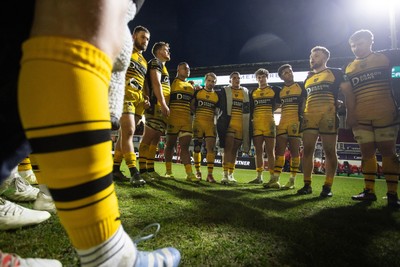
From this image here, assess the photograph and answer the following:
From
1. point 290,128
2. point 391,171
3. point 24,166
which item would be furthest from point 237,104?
point 24,166

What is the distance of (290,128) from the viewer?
16.8 feet

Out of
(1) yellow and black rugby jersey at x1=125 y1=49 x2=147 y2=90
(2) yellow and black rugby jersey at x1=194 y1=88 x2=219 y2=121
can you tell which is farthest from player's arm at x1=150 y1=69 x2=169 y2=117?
(2) yellow and black rugby jersey at x1=194 y1=88 x2=219 y2=121

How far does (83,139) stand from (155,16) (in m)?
27.9

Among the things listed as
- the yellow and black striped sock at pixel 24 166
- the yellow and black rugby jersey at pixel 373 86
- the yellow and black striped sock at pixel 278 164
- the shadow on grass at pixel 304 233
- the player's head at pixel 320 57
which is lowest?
the shadow on grass at pixel 304 233

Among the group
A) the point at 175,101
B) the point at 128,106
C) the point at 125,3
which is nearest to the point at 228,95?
the point at 175,101

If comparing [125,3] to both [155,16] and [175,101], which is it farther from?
[155,16]

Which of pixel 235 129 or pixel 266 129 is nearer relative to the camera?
pixel 266 129

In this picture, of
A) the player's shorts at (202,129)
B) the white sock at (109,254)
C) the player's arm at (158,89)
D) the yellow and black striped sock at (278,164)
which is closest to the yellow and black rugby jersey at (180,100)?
the player's shorts at (202,129)

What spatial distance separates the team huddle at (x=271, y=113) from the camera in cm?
350

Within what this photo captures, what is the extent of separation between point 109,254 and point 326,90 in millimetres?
4342

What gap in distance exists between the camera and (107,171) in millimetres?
596

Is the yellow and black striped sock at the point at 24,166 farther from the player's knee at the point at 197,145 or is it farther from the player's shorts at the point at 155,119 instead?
the player's knee at the point at 197,145

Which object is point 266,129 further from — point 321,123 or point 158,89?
point 158,89

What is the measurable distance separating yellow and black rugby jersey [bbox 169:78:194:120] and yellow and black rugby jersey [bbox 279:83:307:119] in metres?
2.04
